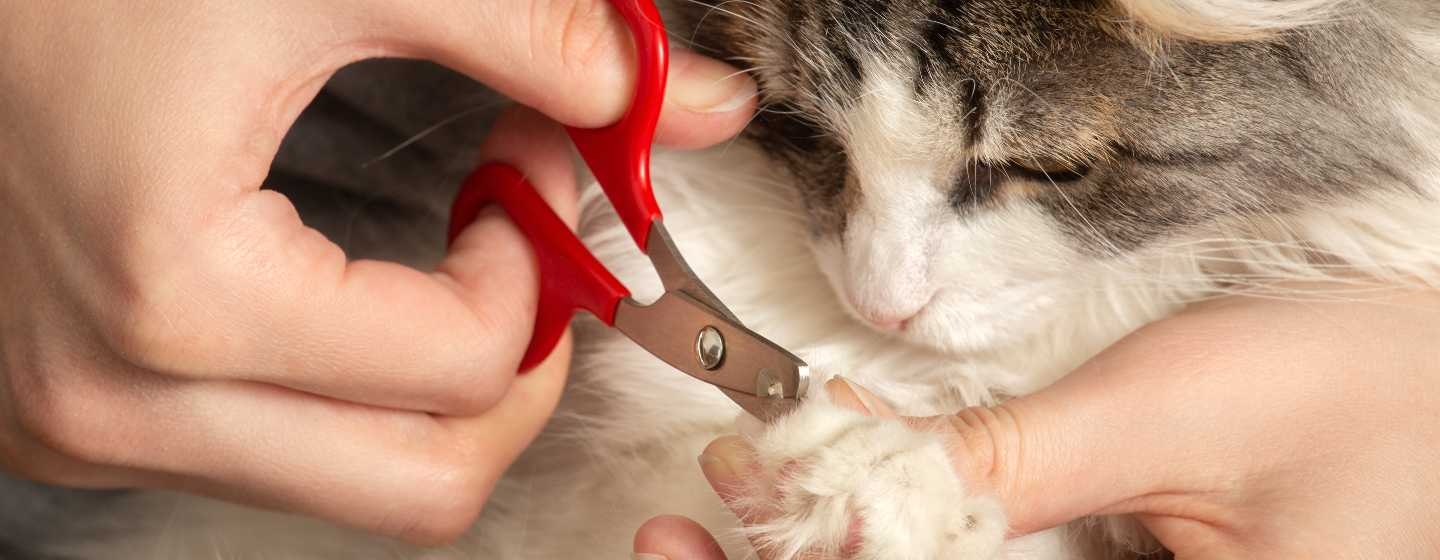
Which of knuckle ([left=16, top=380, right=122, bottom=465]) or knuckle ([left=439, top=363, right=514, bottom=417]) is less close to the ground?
knuckle ([left=439, top=363, right=514, bottom=417])

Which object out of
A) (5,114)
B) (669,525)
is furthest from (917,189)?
(5,114)

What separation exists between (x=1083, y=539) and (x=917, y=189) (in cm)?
27

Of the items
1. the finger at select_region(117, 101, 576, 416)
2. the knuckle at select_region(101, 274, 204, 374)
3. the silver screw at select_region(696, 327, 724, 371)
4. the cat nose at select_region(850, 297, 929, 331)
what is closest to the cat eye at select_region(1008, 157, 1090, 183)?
the cat nose at select_region(850, 297, 929, 331)

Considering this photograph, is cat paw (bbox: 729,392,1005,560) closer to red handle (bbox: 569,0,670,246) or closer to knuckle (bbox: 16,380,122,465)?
red handle (bbox: 569,0,670,246)

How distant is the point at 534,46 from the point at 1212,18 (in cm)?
36

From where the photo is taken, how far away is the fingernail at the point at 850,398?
69 centimetres

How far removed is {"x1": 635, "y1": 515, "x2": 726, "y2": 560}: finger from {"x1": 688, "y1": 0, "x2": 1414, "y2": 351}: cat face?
198 mm

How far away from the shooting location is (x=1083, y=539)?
0.83 m

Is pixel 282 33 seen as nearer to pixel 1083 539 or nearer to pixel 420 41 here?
pixel 420 41

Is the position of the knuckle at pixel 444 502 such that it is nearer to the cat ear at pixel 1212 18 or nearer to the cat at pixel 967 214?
the cat at pixel 967 214

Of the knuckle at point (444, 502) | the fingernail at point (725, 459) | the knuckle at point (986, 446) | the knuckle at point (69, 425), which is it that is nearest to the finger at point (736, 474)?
the fingernail at point (725, 459)

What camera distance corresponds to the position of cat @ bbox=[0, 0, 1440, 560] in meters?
0.67

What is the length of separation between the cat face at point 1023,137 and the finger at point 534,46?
0.10m

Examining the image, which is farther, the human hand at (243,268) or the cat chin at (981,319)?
the cat chin at (981,319)
